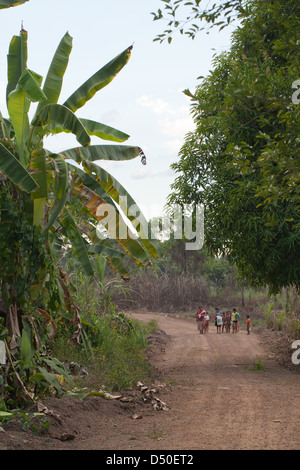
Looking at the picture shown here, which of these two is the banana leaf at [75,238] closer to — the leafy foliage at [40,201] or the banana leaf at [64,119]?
the leafy foliage at [40,201]

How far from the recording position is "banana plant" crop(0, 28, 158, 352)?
759 centimetres

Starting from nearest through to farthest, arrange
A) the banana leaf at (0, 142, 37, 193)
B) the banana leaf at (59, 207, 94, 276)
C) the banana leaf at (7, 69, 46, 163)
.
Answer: the banana leaf at (0, 142, 37, 193), the banana leaf at (7, 69, 46, 163), the banana leaf at (59, 207, 94, 276)

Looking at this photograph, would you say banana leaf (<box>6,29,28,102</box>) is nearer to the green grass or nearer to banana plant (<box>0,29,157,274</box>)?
banana plant (<box>0,29,157,274</box>)

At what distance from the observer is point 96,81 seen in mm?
9227

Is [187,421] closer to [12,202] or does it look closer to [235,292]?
[12,202]

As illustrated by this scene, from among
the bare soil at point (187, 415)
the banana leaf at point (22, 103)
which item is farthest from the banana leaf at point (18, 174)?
the bare soil at point (187, 415)

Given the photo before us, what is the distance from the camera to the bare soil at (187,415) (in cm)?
659

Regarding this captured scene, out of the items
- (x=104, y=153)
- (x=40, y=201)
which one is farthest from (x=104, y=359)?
(x=40, y=201)

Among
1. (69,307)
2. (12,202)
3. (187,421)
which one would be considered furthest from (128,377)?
(12,202)

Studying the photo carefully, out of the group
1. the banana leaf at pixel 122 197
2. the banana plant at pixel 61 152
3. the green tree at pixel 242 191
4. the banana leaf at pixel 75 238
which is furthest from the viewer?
the green tree at pixel 242 191

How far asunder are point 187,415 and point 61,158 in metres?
4.23

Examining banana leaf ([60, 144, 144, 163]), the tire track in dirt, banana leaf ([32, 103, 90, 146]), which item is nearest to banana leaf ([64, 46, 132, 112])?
banana leaf ([60, 144, 144, 163])

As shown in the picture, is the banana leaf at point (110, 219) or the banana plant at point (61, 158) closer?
the banana plant at point (61, 158)

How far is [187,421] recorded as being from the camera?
805 centimetres
